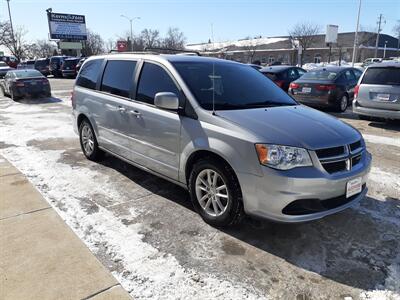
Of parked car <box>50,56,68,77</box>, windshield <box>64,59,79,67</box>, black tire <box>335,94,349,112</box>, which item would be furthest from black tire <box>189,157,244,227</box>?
parked car <box>50,56,68,77</box>

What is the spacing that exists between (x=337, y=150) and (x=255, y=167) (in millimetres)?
844

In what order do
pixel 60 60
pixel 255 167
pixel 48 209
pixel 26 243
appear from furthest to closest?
pixel 60 60
pixel 48 209
pixel 26 243
pixel 255 167

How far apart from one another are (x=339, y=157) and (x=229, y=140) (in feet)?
3.44

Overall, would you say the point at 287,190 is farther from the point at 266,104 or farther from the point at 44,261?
the point at 44,261

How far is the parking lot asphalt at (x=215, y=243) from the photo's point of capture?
9.68 ft

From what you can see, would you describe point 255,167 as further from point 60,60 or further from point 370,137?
point 60,60

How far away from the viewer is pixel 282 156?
326cm

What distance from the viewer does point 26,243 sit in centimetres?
354

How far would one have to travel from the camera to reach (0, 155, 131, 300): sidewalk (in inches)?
112

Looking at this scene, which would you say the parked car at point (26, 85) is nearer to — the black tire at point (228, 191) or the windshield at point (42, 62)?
the black tire at point (228, 191)

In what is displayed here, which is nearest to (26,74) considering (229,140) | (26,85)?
(26,85)

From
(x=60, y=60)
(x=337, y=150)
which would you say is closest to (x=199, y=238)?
(x=337, y=150)

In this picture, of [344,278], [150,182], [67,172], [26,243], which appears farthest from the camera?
[67,172]

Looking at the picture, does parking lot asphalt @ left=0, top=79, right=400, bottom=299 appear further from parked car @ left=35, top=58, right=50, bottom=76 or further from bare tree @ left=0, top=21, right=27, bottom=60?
bare tree @ left=0, top=21, right=27, bottom=60
